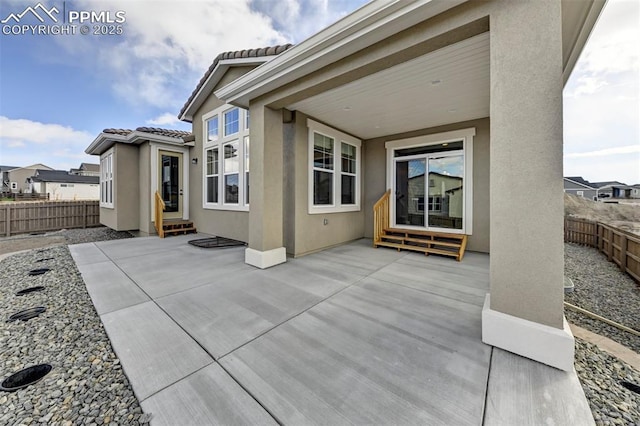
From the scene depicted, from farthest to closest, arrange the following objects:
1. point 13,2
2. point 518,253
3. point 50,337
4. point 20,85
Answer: point 20,85
point 13,2
point 50,337
point 518,253

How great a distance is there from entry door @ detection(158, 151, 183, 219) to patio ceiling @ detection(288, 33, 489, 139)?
544cm

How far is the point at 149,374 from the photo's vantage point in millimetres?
1683

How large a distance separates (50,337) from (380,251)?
5.14m

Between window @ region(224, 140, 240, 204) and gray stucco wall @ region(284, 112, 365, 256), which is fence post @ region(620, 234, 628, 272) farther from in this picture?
window @ region(224, 140, 240, 204)

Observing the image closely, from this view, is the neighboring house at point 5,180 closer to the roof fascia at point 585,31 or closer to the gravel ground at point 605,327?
the gravel ground at point 605,327

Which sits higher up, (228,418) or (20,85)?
(20,85)

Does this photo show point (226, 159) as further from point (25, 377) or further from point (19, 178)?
point (19, 178)

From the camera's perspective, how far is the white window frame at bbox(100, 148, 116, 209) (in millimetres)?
8219

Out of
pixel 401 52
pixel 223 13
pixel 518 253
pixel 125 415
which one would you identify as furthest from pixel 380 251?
pixel 223 13

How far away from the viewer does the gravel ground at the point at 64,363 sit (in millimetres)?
1370

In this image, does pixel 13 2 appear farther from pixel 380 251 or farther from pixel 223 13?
pixel 380 251

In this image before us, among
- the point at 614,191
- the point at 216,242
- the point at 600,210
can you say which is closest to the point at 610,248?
Answer: the point at 600,210

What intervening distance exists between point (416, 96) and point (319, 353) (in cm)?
423

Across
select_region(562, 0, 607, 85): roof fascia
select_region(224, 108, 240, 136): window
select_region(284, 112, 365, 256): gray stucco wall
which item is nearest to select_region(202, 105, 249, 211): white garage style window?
select_region(224, 108, 240, 136): window
